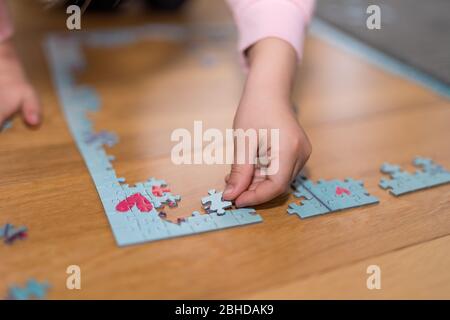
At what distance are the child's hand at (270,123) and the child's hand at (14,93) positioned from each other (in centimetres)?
42

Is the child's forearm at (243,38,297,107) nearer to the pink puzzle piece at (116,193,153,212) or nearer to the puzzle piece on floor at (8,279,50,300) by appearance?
the pink puzzle piece at (116,193,153,212)

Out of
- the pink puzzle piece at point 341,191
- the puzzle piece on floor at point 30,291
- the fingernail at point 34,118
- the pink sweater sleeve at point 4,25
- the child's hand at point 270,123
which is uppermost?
the pink sweater sleeve at point 4,25

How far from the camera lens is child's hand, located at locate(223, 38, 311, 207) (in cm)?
73

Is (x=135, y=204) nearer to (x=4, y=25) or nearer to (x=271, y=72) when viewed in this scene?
(x=271, y=72)

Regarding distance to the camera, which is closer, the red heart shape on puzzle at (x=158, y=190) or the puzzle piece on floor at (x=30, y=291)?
the puzzle piece on floor at (x=30, y=291)

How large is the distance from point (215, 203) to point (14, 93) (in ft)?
1.61

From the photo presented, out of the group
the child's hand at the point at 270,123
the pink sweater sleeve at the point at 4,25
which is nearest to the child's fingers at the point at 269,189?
the child's hand at the point at 270,123

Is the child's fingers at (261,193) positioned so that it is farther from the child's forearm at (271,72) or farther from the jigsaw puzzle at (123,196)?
the child's forearm at (271,72)

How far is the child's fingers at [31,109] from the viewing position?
38.2 inches

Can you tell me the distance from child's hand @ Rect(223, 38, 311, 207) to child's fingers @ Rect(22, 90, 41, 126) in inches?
16.2

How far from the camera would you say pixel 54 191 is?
0.78 m

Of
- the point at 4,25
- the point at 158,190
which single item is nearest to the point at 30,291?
the point at 158,190
